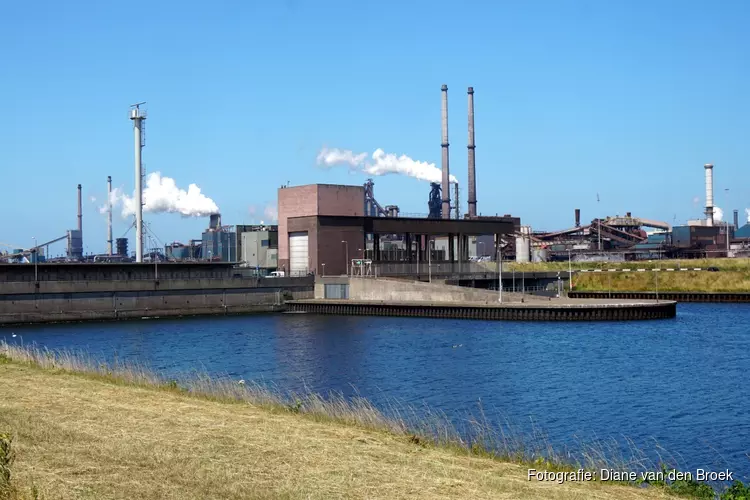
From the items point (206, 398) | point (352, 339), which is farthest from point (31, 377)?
point (352, 339)

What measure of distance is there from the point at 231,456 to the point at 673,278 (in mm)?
105747

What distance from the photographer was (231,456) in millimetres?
15258

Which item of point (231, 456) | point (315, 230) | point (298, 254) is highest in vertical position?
point (315, 230)

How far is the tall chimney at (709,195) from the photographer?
157 meters

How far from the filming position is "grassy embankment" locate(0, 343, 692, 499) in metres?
13.1

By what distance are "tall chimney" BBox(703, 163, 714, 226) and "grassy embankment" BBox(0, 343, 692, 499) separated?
146028 mm

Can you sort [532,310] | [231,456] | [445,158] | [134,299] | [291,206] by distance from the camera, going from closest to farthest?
[231,456]
[532,310]
[134,299]
[291,206]
[445,158]

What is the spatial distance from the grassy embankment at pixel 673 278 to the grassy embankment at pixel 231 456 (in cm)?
9196

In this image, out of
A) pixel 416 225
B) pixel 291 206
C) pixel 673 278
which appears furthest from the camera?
pixel 673 278

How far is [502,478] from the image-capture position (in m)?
15.0

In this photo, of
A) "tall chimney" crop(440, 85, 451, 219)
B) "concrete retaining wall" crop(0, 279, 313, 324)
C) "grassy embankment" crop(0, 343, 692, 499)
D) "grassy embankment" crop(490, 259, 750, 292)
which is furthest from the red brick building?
"grassy embankment" crop(0, 343, 692, 499)

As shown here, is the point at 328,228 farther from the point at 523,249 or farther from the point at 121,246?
the point at 121,246

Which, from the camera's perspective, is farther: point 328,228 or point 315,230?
point 328,228

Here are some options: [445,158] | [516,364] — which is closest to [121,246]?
[445,158]
